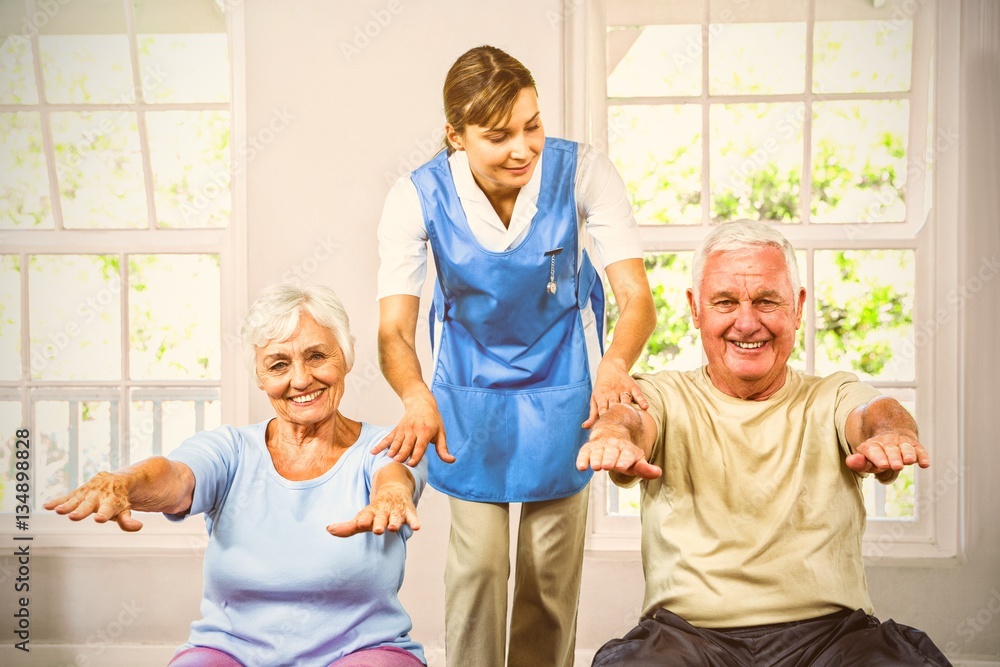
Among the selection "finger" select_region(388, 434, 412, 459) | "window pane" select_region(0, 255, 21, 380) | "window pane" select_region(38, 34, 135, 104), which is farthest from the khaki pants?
"window pane" select_region(38, 34, 135, 104)

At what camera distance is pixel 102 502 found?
1497 millimetres

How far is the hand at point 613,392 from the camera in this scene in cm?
172

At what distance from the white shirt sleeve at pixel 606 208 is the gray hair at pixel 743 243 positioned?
30cm

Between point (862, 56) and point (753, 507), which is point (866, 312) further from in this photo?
point (753, 507)

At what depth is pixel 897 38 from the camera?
3.05 meters

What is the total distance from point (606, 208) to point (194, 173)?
202 centimetres

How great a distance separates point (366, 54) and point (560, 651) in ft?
6.19

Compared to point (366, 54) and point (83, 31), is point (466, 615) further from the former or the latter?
point (83, 31)

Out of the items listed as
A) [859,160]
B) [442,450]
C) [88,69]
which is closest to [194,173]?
[88,69]

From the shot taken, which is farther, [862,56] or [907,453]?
[862,56]

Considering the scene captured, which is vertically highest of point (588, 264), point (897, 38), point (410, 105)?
point (897, 38)

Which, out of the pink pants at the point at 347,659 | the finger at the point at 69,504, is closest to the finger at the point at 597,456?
the pink pants at the point at 347,659

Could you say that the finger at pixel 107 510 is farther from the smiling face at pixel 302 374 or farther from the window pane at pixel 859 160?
the window pane at pixel 859 160

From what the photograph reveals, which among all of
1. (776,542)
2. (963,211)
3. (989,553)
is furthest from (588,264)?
(989,553)
